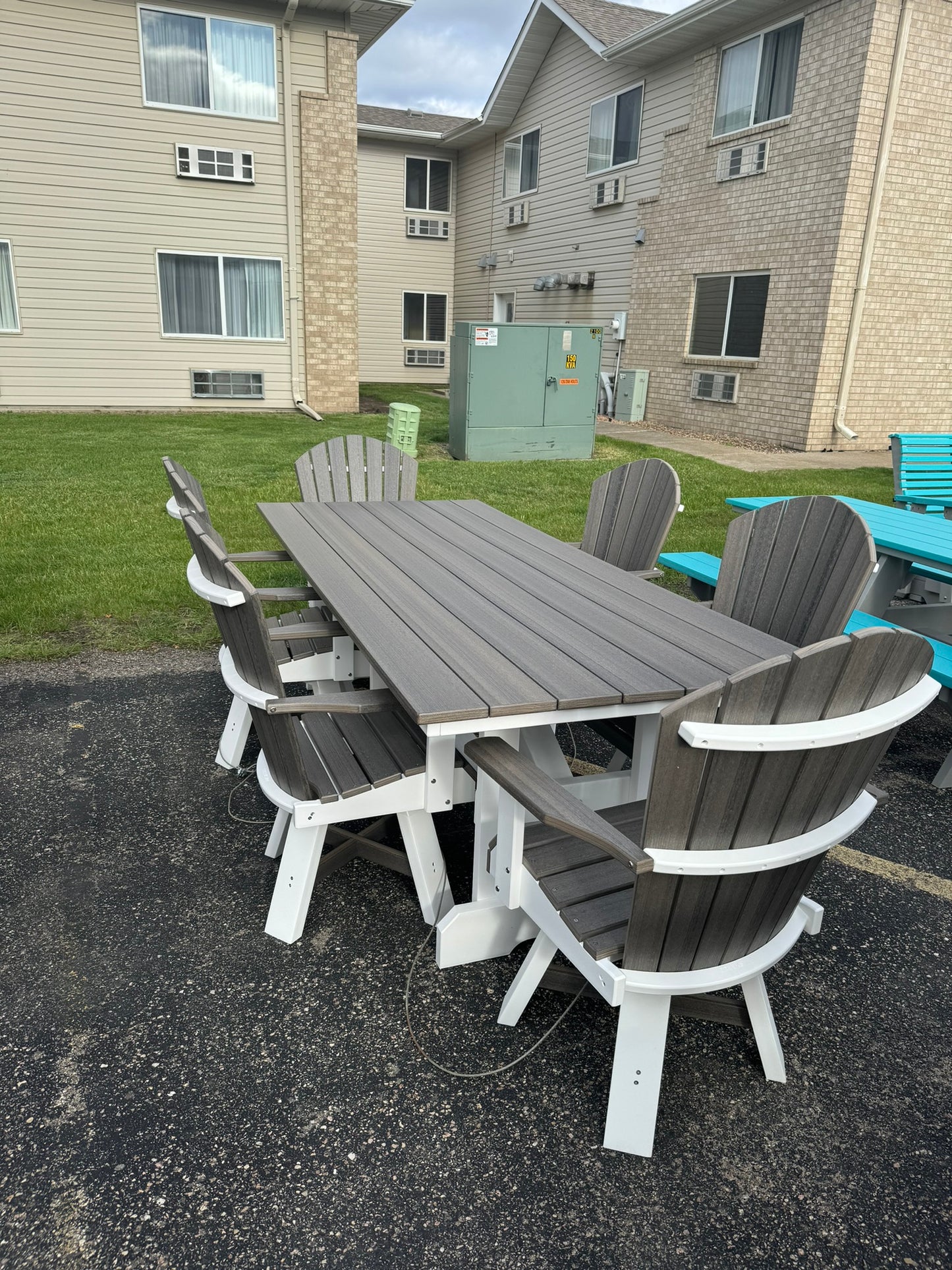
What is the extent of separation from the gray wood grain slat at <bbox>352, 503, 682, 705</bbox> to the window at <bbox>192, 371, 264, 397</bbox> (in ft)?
35.7

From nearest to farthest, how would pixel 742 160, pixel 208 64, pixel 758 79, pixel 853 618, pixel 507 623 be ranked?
pixel 507 623
pixel 853 618
pixel 758 79
pixel 742 160
pixel 208 64

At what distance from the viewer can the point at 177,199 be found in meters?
12.7

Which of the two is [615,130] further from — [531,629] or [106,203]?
[531,629]

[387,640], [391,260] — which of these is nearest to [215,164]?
[391,260]

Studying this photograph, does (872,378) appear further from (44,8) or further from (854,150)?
(44,8)

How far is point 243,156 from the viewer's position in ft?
42.1

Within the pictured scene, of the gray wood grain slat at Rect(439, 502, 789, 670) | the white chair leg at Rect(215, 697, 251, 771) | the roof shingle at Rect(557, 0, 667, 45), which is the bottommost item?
the white chair leg at Rect(215, 697, 251, 771)

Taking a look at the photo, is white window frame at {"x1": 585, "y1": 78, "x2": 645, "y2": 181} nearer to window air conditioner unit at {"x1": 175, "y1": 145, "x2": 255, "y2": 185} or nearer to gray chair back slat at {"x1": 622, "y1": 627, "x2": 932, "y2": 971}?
window air conditioner unit at {"x1": 175, "y1": 145, "x2": 255, "y2": 185}

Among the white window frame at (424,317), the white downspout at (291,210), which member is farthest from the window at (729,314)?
the white window frame at (424,317)

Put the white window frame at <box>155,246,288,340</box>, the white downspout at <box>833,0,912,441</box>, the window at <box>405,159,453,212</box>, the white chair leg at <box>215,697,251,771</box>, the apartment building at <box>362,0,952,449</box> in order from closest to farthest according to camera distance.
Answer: the white chair leg at <box>215,697,251,771</box> → the white downspout at <box>833,0,912,441</box> → the apartment building at <box>362,0,952,449</box> → the white window frame at <box>155,246,288,340</box> → the window at <box>405,159,453,212</box>

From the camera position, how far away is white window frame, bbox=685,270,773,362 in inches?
471

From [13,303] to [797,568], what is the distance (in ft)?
41.3

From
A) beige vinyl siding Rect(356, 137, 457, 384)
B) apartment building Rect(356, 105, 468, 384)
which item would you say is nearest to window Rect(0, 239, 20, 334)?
beige vinyl siding Rect(356, 137, 457, 384)

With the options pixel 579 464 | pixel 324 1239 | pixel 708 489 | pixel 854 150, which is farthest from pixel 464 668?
pixel 854 150
